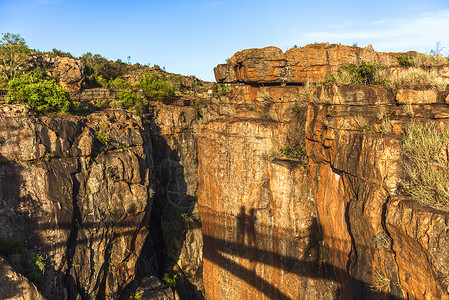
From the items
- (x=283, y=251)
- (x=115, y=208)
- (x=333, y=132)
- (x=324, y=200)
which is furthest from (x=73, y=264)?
(x=333, y=132)

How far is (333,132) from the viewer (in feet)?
35.2

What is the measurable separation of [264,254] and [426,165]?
9252 mm

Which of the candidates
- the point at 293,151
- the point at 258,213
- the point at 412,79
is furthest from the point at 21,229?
the point at 412,79

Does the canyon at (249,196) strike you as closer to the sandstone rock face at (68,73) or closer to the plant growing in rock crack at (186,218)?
the plant growing in rock crack at (186,218)

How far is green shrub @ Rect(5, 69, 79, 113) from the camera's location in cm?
1366

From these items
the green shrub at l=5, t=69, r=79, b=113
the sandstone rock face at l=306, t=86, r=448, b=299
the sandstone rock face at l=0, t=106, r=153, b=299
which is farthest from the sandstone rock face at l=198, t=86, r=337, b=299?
the green shrub at l=5, t=69, r=79, b=113

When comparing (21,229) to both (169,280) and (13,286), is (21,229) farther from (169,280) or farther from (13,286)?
(169,280)

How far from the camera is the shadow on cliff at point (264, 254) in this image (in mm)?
13474

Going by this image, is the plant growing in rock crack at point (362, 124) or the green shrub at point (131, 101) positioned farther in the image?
the green shrub at point (131, 101)

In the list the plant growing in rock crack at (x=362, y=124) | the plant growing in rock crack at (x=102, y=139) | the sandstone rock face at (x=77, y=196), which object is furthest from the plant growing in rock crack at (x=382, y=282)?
the plant growing in rock crack at (x=102, y=139)

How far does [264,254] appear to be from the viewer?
14.6 meters

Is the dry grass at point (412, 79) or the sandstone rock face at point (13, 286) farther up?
the dry grass at point (412, 79)

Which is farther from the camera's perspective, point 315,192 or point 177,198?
point 177,198

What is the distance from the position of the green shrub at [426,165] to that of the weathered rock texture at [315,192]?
0.85ft
